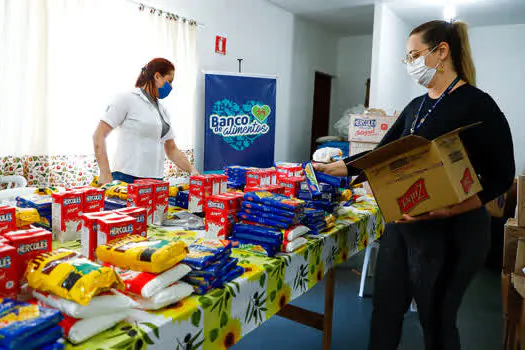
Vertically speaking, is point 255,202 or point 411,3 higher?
point 411,3

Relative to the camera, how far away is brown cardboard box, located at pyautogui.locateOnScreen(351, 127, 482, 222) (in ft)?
4.34

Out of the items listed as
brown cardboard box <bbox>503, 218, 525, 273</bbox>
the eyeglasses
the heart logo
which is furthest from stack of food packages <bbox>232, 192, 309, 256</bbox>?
the heart logo

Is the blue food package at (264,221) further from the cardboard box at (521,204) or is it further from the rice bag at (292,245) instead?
the cardboard box at (521,204)

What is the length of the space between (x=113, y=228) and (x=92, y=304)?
0.36 m

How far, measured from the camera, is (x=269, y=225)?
5.24 feet

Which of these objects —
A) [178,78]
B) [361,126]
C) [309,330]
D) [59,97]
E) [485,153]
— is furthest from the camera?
[361,126]

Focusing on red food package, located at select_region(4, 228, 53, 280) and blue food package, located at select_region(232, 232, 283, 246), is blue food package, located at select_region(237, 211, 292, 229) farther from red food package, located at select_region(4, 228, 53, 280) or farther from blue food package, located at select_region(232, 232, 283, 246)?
red food package, located at select_region(4, 228, 53, 280)

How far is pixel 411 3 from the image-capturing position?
5.77 m

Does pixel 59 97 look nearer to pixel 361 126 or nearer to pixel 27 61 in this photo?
pixel 27 61

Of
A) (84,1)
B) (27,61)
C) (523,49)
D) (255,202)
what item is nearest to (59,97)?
(27,61)

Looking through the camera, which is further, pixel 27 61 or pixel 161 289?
pixel 27 61

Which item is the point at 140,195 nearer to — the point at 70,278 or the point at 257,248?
the point at 257,248

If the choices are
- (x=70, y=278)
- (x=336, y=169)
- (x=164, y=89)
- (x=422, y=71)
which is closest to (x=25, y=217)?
(x=70, y=278)

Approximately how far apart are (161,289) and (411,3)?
5804 millimetres
